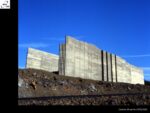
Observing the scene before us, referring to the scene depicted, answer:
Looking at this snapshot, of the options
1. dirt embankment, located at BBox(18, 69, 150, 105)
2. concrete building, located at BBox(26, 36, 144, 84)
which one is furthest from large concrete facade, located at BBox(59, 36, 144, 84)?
dirt embankment, located at BBox(18, 69, 150, 105)

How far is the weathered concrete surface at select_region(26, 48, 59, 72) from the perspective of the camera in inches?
1430

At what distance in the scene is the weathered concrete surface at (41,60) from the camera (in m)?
36.3

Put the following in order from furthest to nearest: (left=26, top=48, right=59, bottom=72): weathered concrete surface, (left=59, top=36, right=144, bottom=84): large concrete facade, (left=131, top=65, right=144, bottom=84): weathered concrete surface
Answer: (left=131, top=65, right=144, bottom=84): weathered concrete surface
(left=26, top=48, right=59, bottom=72): weathered concrete surface
(left=59, top=36, right=144, bottom=84): large concrete facade

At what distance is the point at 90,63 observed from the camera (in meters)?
39.2

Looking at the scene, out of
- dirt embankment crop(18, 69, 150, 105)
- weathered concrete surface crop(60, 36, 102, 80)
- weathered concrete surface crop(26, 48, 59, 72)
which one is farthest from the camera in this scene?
weathered concrete surface crop(26, 48, 59, 72)

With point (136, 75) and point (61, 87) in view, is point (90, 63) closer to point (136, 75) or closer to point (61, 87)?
point (61, 87)

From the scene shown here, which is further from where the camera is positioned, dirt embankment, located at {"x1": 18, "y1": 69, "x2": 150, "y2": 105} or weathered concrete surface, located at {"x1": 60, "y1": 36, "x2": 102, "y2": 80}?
weathered concrete surface, located at {"x1": 60, "y1": 36, "x2": 102, "y2": 80}

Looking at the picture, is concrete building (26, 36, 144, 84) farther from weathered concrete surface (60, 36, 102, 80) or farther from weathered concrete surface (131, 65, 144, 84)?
weathered concrete surface (131, 65, 144, 84)

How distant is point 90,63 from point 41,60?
6.38 metres
